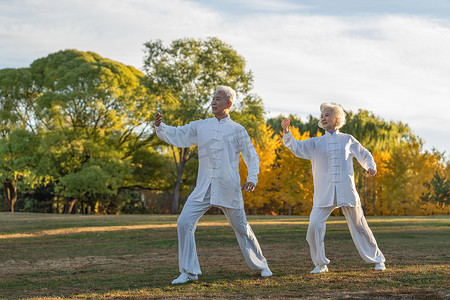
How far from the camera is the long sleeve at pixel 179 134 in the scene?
696 centimetres

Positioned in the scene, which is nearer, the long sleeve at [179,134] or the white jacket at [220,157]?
the white jacket at [220,157]

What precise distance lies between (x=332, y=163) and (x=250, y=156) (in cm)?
122

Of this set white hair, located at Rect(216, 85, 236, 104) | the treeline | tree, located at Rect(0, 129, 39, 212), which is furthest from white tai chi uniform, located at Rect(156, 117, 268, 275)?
tree, located at Rect(0, 129, 39, 212)

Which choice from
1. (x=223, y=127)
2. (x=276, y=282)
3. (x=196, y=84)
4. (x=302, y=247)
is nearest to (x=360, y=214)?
(x=276, y=282)

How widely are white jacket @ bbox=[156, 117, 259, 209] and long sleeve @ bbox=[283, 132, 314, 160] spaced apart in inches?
21.2

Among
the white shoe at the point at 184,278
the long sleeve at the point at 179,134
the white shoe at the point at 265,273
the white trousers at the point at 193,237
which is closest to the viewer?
the white shoe at the point at 184,278

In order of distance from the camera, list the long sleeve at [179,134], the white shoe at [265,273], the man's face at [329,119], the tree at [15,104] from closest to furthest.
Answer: the white shoe at [265,273]
the long sleeve at [179,134]
the man's face at [329,119]
the tree at [15,104]

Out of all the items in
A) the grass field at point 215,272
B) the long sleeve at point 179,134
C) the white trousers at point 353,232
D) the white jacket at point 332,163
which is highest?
the long sleeve at point 179,134

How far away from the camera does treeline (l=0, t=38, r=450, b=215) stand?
3753cm

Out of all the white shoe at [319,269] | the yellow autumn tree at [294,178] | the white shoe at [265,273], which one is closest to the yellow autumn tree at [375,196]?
the yellow autumn tree at [294,178]

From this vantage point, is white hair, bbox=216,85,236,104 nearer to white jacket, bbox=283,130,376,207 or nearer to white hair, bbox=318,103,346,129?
white jacket, bbox=283,130,376,207

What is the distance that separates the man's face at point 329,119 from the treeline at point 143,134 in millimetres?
26997

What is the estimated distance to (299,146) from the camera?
7297 millimetres

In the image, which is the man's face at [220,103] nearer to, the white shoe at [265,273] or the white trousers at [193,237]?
the white trousers at [193,237]
